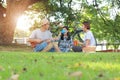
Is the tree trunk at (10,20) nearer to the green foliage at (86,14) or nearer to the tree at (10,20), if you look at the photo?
the tree at (10,20)

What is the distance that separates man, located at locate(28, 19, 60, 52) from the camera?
12.6 m

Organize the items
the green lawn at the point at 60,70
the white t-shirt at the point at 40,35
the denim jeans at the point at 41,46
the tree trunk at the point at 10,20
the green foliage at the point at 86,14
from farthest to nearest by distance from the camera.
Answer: the green foliage at the point at 86,14 → the tree trunk at the point at 10,20 → the white t-shirt at the point at 40,35 → the denim jeans at the point at 41,46 → the green lawn at the point at 60,70

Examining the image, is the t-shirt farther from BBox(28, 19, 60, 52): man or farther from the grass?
the grass

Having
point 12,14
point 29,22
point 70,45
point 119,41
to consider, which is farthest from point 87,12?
point 70,45

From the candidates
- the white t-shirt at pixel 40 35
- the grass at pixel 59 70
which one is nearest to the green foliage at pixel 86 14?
the white t-shirt at pixel 40 35

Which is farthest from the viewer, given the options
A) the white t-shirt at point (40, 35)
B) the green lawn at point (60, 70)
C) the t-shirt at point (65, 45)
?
the t-shirt at point (65, 45)

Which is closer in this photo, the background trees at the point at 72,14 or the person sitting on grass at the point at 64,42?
the person sitting on grass at the point at 64,42

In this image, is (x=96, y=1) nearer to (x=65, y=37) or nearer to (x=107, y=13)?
(x=107, y=13)

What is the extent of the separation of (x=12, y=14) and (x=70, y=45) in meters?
13.1

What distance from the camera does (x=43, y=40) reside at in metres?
12.8

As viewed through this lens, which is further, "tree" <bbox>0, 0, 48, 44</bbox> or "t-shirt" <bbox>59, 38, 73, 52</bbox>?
"tree" <bbox>0, 0, 48, 44</bbox>

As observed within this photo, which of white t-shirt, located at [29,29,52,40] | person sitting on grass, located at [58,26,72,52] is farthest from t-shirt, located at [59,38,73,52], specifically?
white t-shirt, located at [29,29,52,40]

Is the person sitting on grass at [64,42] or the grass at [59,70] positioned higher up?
the grass at [59,70]

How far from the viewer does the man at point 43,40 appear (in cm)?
1262
